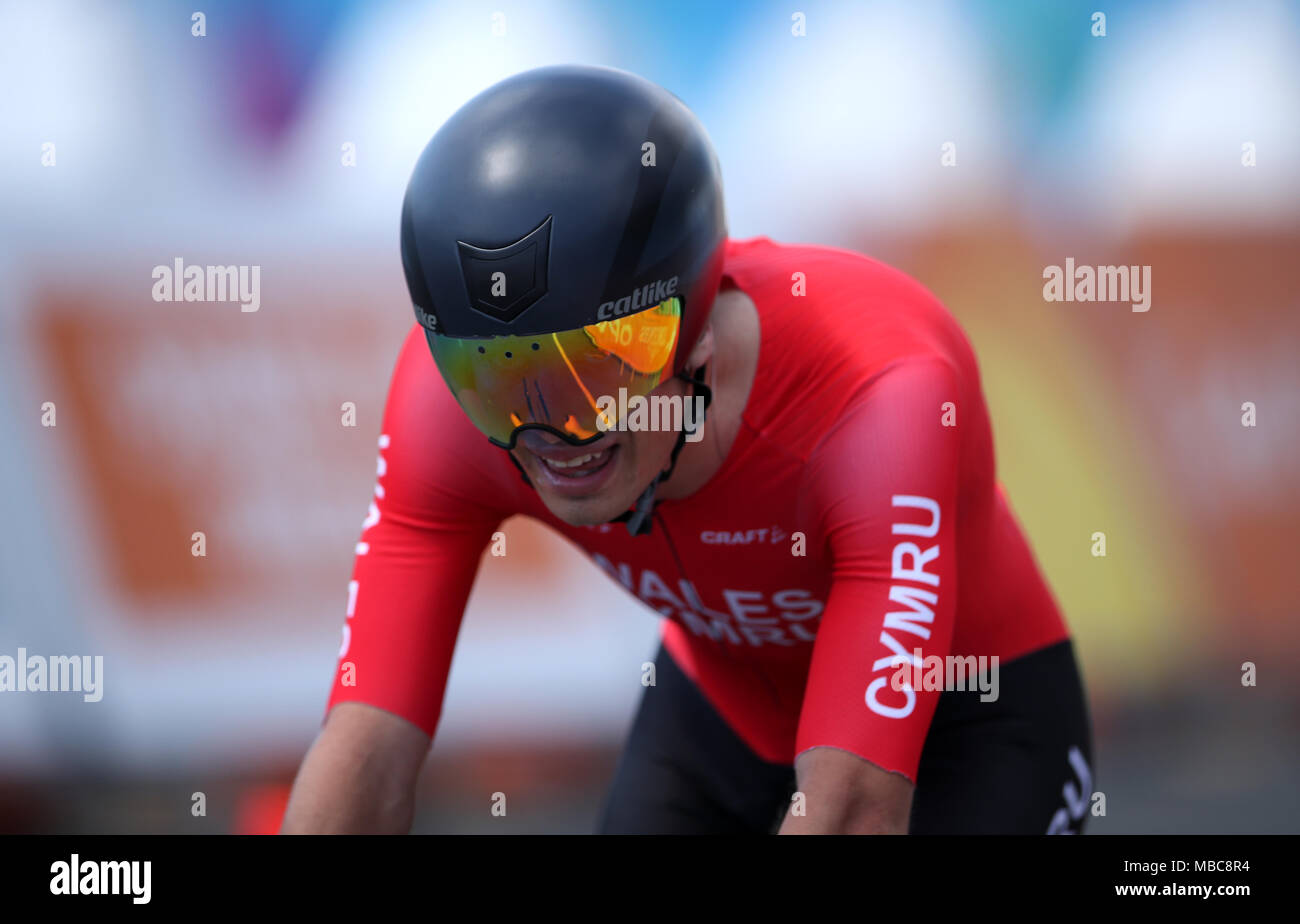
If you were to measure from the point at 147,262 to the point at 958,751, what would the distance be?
3.22 m

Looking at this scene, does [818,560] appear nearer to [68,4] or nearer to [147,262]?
[147,262]

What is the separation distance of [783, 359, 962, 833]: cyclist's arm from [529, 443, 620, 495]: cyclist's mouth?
1.00 ft

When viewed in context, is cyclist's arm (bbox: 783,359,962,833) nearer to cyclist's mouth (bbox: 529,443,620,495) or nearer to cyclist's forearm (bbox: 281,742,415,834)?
cyclist's mouth (bbox: 529,443,620,495)

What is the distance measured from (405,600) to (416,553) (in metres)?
0.07

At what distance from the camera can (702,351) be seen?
6.03 feet

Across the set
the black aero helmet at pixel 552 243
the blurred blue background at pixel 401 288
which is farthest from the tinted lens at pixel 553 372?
the blurred blue background at pixel 401 288

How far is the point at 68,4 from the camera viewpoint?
427 centimetres

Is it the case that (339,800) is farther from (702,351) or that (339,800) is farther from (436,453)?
(702,351)

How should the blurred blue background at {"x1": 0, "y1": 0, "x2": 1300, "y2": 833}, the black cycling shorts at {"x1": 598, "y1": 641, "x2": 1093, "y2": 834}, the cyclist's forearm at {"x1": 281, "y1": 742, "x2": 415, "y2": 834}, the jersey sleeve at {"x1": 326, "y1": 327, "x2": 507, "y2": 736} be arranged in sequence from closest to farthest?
the cyclist's forearm at {"x1": 281, "y1": 742, "x2": 415, "y2": 834}
the jersey sleeve at {"x1": 326, "y1": 327, "x2": 507, "y2": 736}
the black cycling shorts at {"x1": 598, "y1": 641, "x2": 1093, "y2": 834}
the blurred blue background at {"x1": 0, "y1": 0, "x2": 1300, "y2": 833}

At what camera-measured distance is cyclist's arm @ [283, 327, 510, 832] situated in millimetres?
1824

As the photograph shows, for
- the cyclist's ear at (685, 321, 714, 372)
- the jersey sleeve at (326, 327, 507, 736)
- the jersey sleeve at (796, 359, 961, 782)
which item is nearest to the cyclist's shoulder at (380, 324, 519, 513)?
the jersey sleeve at (326, 327, 507, 736)

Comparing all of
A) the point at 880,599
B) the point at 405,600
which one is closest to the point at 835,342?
the point at 880,599

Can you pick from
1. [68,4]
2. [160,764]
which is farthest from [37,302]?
[160,764]
